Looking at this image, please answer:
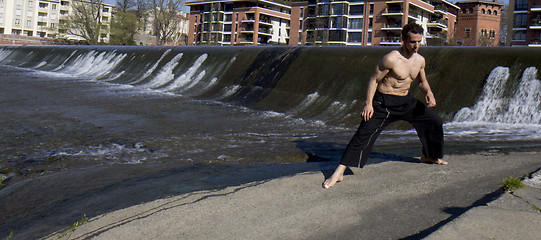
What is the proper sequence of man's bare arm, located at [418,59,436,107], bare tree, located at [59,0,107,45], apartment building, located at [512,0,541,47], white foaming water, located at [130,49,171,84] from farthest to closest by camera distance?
bare tree, located at [59,0,107,45] → apartment building, located at [512,0,541,47] → white foaming water, located at [130,49,171,84] → man's bare arm, located at [418,59,436,107]

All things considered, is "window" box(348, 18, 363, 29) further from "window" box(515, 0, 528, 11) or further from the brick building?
"window" box(515, 0, 528, 11)

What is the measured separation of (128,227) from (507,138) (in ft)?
20.1

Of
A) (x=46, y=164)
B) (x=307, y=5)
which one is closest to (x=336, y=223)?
(x=46, y=164)

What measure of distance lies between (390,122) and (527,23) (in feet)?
202

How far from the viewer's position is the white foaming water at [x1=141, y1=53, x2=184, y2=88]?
62.8 ft

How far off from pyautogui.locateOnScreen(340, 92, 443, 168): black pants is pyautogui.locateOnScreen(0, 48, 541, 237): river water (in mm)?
772

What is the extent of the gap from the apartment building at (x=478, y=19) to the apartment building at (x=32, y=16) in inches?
2337

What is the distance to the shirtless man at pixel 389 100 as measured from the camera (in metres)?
4.48

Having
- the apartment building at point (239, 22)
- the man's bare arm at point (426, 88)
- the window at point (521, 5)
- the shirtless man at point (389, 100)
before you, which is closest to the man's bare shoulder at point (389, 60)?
the shirtless man at point (389, 100)

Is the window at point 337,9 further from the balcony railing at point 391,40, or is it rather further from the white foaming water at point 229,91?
the white foaming water at point 229,91

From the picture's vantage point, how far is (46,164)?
20.9 ft

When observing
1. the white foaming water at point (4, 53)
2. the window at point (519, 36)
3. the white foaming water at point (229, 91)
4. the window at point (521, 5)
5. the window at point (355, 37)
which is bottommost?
the white foaming water at point (229, 91)

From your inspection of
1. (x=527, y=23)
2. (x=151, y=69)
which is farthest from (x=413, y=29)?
(x=527, y=23)

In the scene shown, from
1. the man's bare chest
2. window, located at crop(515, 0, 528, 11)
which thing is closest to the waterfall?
the man's bare chest
